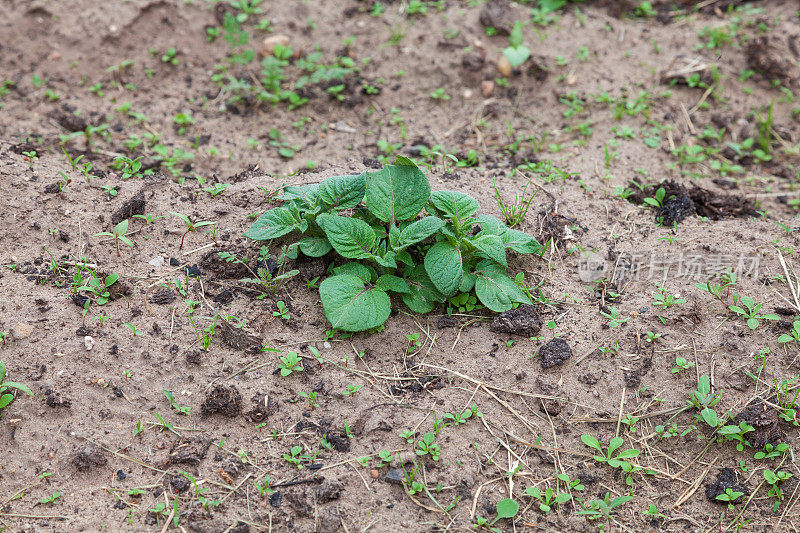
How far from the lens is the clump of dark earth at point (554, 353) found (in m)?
2.42

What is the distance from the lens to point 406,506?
6.78 feet

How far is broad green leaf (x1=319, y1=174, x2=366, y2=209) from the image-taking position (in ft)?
8.77

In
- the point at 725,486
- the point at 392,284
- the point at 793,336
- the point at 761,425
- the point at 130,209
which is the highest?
the point at 130,209

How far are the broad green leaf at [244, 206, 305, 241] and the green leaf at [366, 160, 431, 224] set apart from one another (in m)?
0.34

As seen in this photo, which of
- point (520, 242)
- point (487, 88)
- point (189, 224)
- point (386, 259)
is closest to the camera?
point (386, 259)

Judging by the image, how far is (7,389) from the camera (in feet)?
7.23

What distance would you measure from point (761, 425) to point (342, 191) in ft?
6.08

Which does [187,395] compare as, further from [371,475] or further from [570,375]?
[570,375]

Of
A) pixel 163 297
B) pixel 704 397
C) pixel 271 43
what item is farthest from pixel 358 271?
pixel 271 43

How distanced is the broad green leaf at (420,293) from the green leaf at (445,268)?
0.34 ft

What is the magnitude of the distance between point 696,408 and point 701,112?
2385 mm

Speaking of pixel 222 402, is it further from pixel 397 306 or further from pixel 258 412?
pixel 397 306

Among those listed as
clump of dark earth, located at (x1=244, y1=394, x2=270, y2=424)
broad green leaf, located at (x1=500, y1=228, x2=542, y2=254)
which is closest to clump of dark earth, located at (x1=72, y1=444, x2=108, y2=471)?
clump of dark earth, located at (x1=244, y1=394, x2=270, y2=424)

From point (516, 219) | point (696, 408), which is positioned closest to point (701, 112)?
point (516, 219)
